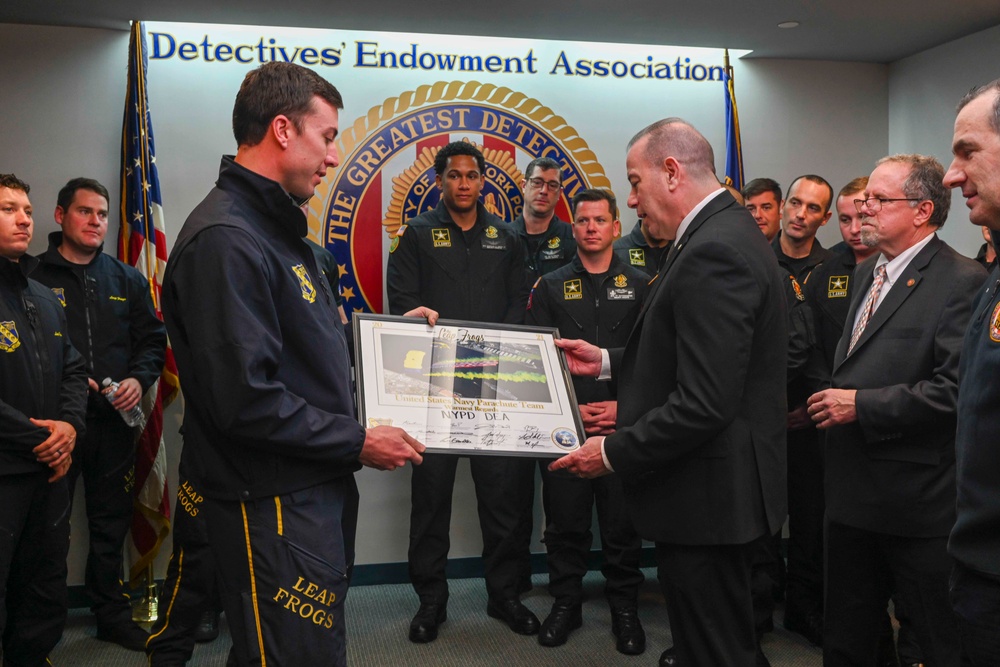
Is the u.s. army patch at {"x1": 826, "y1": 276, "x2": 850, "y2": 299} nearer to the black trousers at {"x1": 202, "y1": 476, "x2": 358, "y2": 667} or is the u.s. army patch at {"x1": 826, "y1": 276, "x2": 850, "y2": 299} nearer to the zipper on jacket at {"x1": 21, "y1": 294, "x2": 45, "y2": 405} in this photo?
the black trousers at {"x1": 202, "y1": 476, "x2": 358, "y2": 667}

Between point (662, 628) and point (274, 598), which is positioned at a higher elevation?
point (274, 598)

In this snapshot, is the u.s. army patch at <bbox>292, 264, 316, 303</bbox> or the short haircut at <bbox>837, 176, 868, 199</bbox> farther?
the short haircut at <bbox>837, 176, 868, 199</bbox>

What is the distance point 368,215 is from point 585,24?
1.54 meters

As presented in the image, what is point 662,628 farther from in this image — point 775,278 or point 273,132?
point 273,132

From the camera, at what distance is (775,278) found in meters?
2.28

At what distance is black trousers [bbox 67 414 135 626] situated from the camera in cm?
409

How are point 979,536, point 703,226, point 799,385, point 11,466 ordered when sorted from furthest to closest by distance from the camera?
point 799,385
point 11,466
point 703,226
point 979,536

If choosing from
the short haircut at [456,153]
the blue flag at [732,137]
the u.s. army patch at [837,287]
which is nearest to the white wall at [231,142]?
the blue flag at [732,137]

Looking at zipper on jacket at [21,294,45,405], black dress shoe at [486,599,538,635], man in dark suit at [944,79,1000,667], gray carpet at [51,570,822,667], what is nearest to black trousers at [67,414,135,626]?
gray carpet at [51,570,822,667]

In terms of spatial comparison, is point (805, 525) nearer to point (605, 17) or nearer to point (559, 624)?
point (559, 624)

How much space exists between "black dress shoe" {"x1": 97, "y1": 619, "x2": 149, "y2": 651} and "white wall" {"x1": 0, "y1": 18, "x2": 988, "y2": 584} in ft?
1.90

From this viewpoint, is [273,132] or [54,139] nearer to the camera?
[273,132]

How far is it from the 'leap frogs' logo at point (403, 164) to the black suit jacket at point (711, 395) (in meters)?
2.76

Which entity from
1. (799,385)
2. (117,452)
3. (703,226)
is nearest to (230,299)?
(703,226)
